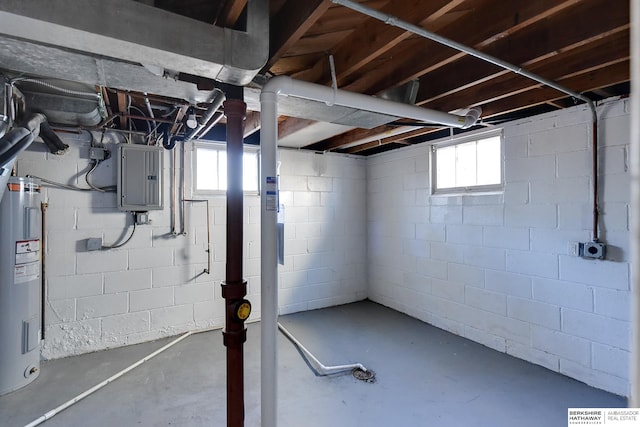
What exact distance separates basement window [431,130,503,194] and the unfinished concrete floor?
1.57m

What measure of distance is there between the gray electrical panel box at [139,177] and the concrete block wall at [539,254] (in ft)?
9.21

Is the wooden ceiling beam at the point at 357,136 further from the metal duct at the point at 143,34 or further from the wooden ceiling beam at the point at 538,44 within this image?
the metal duct at the point at 143,34

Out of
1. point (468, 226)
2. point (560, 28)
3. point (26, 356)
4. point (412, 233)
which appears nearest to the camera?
point (560, 28)

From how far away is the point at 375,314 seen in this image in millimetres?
3945

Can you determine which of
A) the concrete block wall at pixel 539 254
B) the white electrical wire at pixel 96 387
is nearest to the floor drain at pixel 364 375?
the concrete block wall at pixel 539 254

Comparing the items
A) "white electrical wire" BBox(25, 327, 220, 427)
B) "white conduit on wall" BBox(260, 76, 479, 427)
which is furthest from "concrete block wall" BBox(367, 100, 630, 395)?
"white electrical wire" BBox(25, 327, 220, 427)

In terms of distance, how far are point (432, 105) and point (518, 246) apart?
57.5 inches

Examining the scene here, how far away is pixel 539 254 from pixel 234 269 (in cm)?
252

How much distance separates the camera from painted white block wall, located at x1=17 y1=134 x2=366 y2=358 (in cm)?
280

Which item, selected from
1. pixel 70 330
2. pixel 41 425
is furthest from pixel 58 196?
pixel 41 425

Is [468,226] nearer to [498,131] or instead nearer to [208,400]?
[498,131]

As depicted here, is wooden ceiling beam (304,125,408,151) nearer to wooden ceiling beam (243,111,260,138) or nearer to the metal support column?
wooden ceiling beam (243,111,260,138)

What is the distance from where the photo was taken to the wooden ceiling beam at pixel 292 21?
133 centimetres

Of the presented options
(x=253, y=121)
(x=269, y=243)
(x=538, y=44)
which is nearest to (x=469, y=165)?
(x=538, y=44)
